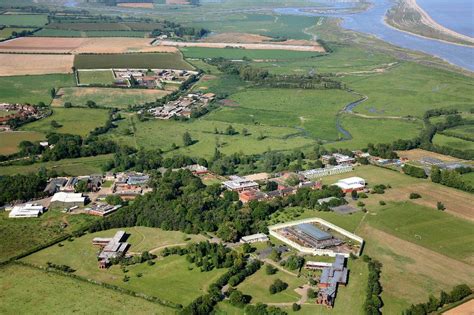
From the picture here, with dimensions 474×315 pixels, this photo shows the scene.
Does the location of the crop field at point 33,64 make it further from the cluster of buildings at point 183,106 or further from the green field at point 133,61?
the cluster of buildings at point 183,106

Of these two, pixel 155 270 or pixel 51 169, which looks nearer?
pixel 155 270

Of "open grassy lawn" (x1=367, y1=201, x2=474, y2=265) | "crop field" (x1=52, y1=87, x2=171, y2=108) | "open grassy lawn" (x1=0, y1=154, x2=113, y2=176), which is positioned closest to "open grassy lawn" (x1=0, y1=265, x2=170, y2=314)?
"open grassy lawn" (x1=367, y1=201, x2=474, y2=265)

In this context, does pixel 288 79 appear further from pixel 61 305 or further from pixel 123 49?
pixel 61 305

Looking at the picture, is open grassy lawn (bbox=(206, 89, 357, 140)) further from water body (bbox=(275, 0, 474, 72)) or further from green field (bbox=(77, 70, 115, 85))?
water body (bbox=(275, 0, 474, 72))

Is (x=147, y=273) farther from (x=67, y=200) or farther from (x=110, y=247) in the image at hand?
(x=67, y=200)

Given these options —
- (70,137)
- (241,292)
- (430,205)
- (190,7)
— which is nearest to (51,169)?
(70,137)

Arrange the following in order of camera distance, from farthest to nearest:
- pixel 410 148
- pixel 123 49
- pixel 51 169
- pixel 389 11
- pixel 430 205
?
1. pixel 389 11
2. pixel 123 49
3. pixel 410 148
4. pixel 51 169
5. pixel 430 205
